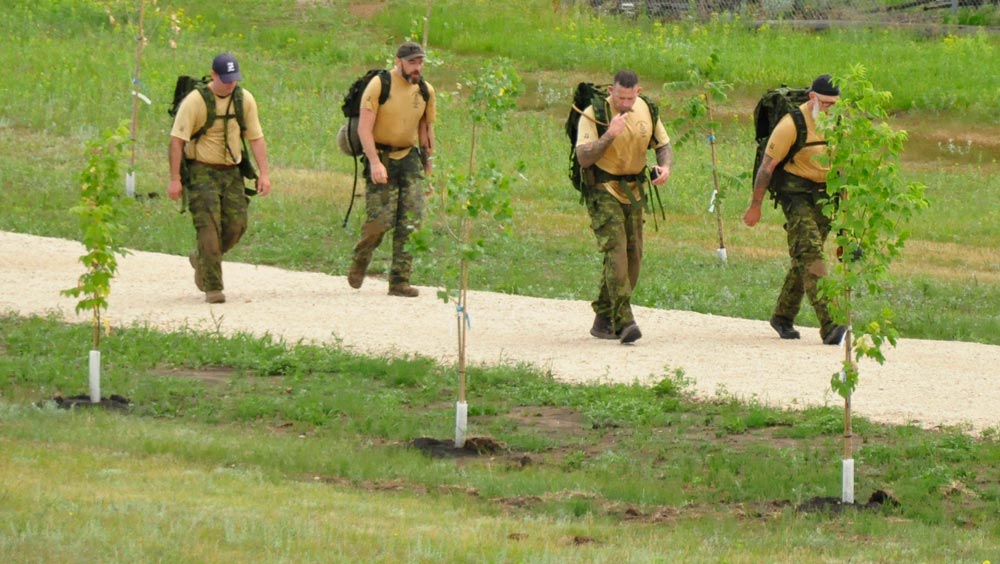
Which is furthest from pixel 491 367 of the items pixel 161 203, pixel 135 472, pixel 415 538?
pixel 161 203

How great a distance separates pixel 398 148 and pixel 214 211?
153 centimetres

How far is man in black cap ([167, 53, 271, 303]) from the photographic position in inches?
532

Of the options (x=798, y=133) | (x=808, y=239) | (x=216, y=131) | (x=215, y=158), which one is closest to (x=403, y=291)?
(x=215, y=158)

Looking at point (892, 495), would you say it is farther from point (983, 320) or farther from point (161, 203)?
point (161, 203)

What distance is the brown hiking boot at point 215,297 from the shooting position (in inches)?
555

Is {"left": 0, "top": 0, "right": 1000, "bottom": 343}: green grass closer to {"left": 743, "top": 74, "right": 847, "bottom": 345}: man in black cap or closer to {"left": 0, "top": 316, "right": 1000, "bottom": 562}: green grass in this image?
{"left": 0, "top": 316, "right": 1000, "bottom": 562}: green grass

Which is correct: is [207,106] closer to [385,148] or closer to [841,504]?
[385,148]

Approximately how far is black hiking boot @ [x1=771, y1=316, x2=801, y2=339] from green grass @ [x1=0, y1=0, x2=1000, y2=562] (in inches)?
55.2

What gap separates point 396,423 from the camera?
10.5 meters

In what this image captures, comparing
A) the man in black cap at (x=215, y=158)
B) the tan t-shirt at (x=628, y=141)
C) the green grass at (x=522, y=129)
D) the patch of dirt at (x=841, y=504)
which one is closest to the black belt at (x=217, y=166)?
the man in black cap at (x=215, y=158)

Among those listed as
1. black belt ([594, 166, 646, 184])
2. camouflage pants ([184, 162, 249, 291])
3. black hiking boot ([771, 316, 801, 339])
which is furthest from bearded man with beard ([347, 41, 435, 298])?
black hiking boot ([771, 316, 801, 339])

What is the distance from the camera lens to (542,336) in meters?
13.2

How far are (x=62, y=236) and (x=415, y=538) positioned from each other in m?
10.9

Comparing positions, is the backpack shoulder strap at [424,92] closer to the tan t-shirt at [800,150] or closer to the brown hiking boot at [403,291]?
the brown hiking boot at [403,291]
